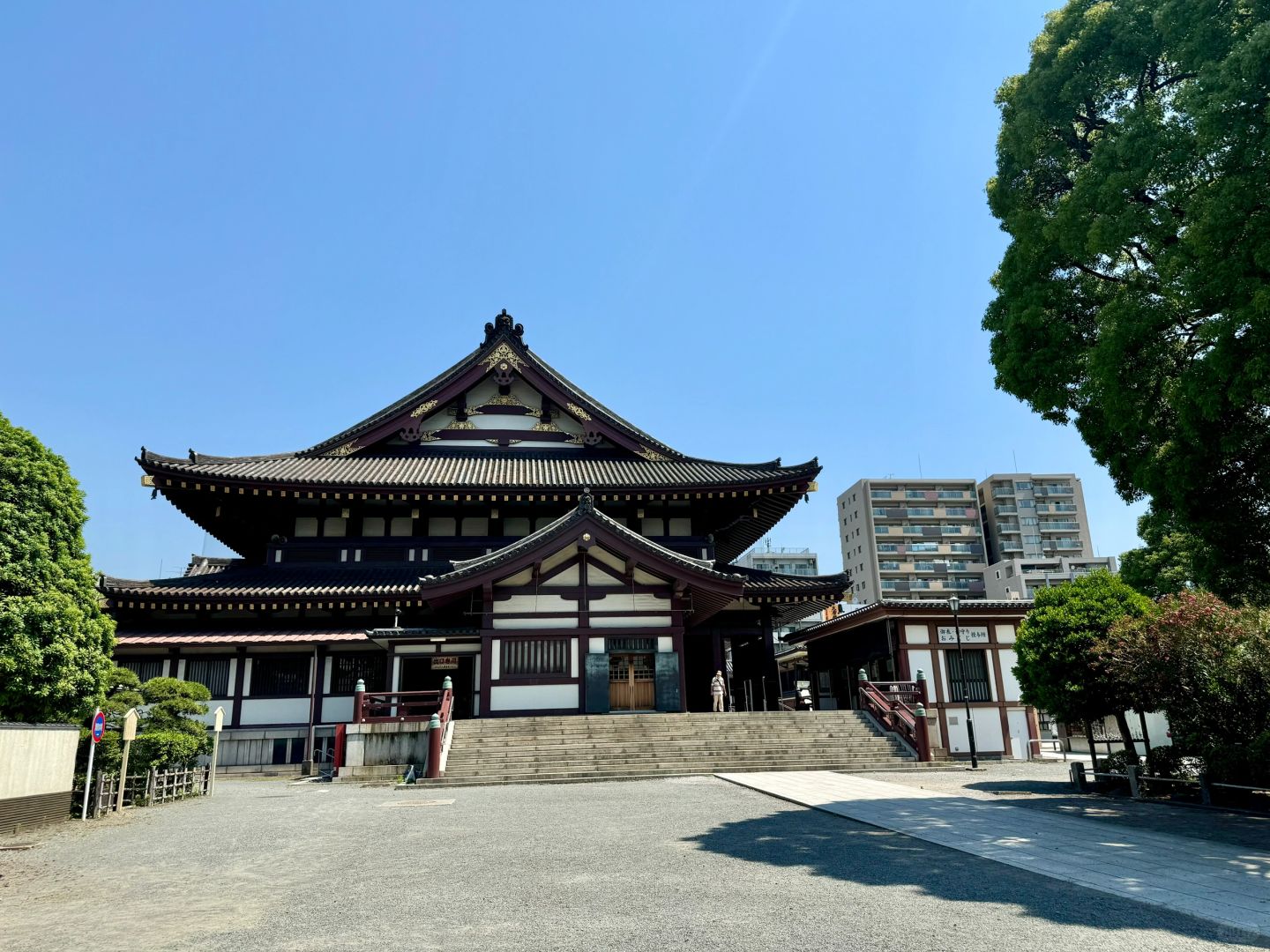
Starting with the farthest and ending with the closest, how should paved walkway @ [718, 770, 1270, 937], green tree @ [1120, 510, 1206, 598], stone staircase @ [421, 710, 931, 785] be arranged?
green tree @ [1120, 510, 1206, 598], stone staircase @ [421, 710, 931, 785], paved walkway @ [718, 770, 1270, 937]

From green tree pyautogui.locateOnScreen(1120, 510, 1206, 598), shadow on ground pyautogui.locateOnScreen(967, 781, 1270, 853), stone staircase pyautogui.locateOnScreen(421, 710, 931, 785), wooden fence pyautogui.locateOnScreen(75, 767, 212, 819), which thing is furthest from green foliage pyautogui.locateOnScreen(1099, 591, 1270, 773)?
wooden fence pyautogui.locateOnScreen(75, 767, 212, 819)

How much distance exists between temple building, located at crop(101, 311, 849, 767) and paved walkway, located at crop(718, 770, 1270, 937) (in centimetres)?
986

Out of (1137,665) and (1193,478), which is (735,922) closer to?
(1193,478)

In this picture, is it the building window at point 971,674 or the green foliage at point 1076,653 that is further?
the building window at point 971,674

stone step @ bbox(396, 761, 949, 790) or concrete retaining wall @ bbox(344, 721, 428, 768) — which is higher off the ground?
concrete retaining wall @ bbox(344, 721, 428, 768)

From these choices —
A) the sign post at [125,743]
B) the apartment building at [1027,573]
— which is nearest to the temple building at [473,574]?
the sign post at [125,743]

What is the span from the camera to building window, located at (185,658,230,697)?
23875 mm

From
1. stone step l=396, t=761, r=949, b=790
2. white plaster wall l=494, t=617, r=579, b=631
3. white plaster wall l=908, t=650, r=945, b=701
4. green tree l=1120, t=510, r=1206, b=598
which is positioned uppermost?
green tree l=1120, t=510, r=1206, b=598

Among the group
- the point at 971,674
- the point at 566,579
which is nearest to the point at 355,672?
the point at 566,579

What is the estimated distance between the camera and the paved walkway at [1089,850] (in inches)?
267

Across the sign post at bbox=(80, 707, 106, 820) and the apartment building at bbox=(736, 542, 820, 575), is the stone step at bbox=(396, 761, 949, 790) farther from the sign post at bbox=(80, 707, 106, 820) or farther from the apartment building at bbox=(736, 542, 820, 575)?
the apartment building at bbox=(736, 542, 820, 575)

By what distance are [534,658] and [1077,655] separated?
45.2ft

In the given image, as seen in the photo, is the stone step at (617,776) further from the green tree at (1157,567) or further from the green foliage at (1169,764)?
the green tree at (1157,567)

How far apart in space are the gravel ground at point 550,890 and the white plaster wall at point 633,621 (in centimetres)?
1072
